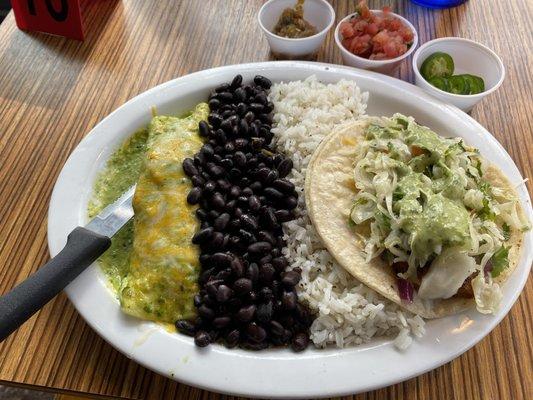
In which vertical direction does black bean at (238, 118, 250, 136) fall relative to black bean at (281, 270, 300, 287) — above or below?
above

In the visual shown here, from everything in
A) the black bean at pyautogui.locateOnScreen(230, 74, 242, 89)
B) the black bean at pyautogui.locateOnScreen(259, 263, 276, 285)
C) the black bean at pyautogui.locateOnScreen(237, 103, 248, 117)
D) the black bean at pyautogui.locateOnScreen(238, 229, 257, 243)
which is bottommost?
the black bean at pyautogui.locateOnScreen(259, 263, 276, 285)

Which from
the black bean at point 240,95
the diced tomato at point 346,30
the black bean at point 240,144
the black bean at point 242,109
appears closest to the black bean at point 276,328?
the black bean at point 240,144

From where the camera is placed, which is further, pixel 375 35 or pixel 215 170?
pixel 375 35

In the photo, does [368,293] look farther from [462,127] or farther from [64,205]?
[64,205]

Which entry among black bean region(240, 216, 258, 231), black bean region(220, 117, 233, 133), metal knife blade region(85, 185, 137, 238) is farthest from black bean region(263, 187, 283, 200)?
metal knife blade region(85, 185, 137, 238)

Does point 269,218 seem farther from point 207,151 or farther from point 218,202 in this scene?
point 207,151

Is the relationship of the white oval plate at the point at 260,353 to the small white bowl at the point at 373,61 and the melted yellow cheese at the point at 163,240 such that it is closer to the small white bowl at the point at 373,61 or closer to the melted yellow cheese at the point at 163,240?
the melted yellow cheese at the point at 163,240

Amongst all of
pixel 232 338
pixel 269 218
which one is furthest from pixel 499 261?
pixel 232 338

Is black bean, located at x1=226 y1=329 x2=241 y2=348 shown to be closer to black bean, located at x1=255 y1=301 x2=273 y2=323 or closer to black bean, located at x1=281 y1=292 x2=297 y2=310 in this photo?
black bean, located at x1=255 y1=301 x2=273 y2=323
